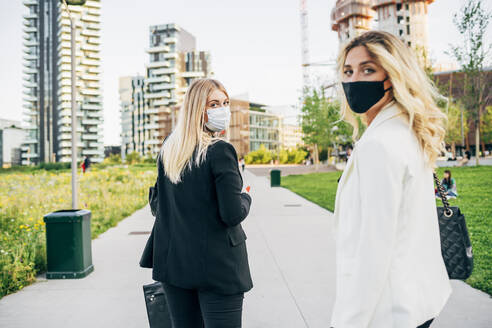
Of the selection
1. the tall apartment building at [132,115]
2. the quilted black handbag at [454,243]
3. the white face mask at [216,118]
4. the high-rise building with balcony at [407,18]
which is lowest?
the quilted black handbag at [454,243]

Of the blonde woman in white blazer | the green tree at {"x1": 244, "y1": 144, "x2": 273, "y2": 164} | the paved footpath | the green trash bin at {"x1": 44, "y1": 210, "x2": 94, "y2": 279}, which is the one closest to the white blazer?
the blonde woman in white blazer

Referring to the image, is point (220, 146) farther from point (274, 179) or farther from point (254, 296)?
point (274, 179)

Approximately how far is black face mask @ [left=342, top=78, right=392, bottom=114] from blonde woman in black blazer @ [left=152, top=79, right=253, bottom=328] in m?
0.70

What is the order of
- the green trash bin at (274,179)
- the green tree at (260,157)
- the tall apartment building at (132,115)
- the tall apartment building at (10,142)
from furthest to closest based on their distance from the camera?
the tall apartment building at (10,142), the tall apartment building at (132,115), the green tree at (260,157), the green trash bin at (274,179)

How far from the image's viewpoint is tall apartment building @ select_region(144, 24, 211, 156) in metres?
119

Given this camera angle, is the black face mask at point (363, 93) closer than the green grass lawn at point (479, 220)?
Yes

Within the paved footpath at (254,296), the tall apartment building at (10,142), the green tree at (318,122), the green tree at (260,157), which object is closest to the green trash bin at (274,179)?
the paved footpath at (254,296)

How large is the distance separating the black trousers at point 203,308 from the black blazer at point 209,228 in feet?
0.23

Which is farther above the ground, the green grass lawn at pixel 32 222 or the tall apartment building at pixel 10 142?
the tall apartment building at pixel 10 142

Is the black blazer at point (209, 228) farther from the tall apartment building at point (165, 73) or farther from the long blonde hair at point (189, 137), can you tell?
the tall apartment building at point (165, 73)

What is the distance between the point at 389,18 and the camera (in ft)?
324

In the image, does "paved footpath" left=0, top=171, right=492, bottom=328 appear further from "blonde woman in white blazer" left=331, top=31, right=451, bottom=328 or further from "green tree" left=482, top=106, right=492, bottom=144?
"green tree" left=482, top=106, right=492, bottom=144

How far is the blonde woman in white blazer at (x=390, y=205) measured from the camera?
1.43 m

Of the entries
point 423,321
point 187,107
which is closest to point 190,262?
point 187,107
